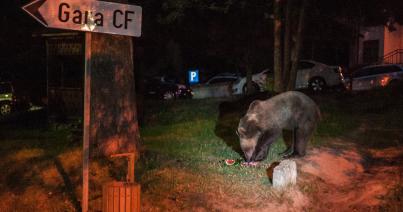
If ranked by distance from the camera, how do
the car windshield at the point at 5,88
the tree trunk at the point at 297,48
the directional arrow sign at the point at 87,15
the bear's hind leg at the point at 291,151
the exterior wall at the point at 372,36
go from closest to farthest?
the directional arrow sign at the point at 87,15 < the bear's hind leg at the point at 291,151 < the tree trunk at the point at 297,48 < the car windshield at the point at 5,88 < the exterior wall at the point at 372,36

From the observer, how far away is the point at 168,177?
350 inches

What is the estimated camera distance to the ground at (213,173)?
7.87 m

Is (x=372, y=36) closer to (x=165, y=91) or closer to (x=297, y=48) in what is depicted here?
(x=165, y=91)

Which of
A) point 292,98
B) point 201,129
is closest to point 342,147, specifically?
point 292,98

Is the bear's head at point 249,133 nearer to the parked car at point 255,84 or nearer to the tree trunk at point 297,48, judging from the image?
the tree trunk at point 297,48

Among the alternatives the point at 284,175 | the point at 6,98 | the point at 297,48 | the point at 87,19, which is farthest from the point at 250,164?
the point at 6,98

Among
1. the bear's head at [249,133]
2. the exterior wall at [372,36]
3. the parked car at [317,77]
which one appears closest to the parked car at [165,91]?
the parked car at [317,77]

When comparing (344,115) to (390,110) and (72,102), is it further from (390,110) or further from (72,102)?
(72,102)

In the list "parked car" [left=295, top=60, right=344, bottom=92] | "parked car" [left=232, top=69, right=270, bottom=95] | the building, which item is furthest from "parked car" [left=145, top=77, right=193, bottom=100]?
the building

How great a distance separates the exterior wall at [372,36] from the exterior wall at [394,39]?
31 centimetres

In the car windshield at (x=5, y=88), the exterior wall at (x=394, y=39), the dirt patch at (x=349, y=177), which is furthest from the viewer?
the exterior wall at (x=394, y=39)

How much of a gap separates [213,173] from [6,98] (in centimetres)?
1763

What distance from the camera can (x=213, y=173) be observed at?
366 inches

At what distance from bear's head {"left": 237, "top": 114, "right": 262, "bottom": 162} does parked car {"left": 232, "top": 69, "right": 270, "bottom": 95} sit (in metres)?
14.8
